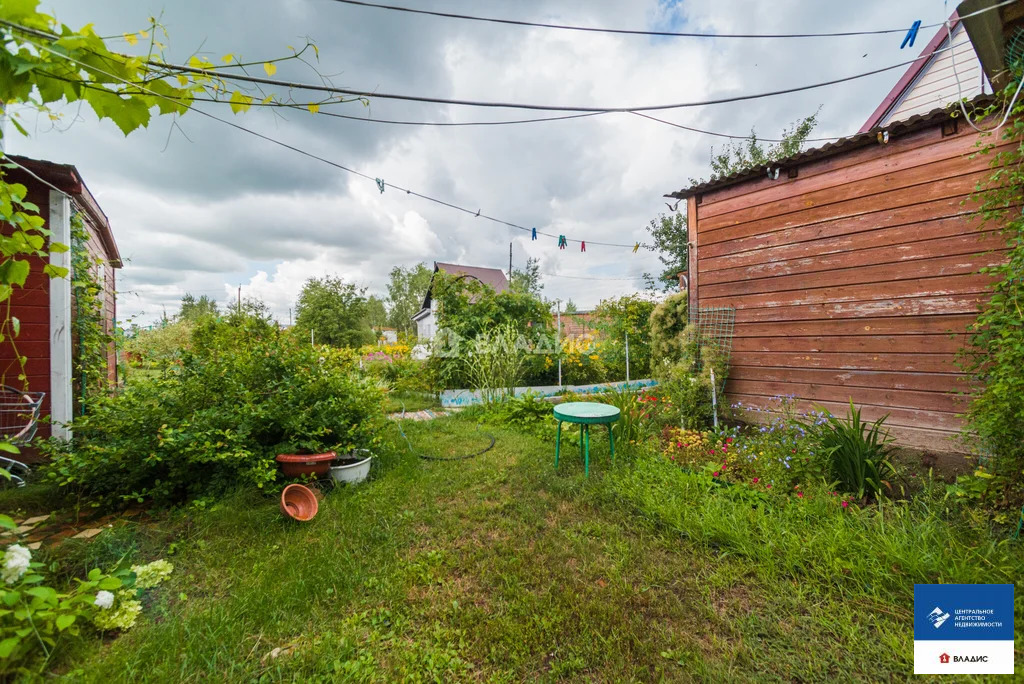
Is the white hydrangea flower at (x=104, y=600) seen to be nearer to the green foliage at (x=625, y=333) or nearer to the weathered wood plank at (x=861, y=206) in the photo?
the weathered wood plank at (x=861, y=206)

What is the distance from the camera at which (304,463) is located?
263cm

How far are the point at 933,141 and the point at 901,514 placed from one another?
2917 mm

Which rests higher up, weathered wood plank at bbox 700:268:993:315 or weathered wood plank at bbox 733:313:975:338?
weathered wood plank at bbox 700:268:993:315

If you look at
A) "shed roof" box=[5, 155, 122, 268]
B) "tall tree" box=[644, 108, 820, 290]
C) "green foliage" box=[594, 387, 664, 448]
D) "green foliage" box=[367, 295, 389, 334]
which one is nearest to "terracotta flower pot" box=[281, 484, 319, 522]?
"green foliage" box=[594, 387, 664, 448]

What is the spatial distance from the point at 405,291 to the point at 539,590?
2849 centimetres

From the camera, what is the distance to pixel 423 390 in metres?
7.42

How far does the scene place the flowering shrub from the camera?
3.76 ft

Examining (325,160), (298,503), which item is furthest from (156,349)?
(298,503)

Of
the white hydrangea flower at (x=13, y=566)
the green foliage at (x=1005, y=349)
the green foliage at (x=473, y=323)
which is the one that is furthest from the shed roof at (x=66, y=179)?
the green foliage at (x=1005, y=349)

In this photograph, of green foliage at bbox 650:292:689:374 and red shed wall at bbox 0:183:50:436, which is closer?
red shed wall at bbox 0:183:50:436

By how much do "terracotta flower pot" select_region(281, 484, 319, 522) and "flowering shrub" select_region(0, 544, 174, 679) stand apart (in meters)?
0.72

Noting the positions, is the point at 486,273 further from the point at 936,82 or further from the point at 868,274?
the point at 868,274

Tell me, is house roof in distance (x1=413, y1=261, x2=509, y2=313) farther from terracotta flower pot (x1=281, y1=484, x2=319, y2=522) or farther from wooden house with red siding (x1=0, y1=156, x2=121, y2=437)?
terracotta flower pot (x1=281, y1=484, x2=319, y2=522)

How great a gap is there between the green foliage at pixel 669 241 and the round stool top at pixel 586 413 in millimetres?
15215
